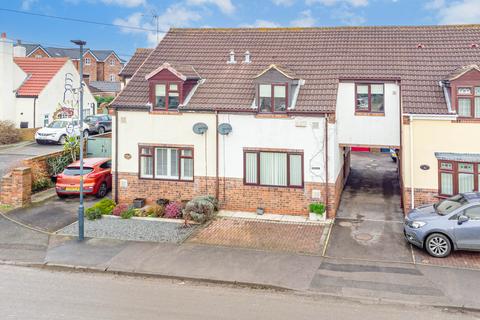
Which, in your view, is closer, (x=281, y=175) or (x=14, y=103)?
Answer: (x=281, y=175)

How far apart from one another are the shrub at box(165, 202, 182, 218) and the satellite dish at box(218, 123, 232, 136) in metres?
3.22

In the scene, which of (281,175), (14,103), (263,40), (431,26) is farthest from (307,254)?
(14,103)

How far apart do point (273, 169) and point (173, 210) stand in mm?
4058

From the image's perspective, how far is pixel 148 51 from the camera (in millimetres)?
25453

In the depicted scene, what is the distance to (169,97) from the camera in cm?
1836

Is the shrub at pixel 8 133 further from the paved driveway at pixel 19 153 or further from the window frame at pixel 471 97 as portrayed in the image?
the window frame at pixel 471 97

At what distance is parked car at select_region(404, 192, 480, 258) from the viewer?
1279 cm

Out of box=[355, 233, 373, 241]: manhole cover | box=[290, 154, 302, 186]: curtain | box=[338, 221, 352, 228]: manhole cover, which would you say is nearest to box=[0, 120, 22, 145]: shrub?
box=[290, 154, 302, 186]: curtain

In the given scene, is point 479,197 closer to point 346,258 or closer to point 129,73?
point 346,258

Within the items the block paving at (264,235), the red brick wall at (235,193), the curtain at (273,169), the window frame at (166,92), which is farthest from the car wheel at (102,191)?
the curtain at (273,169)

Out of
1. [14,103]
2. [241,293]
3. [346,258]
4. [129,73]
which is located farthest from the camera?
[14,103]

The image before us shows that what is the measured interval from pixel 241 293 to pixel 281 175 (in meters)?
7.28

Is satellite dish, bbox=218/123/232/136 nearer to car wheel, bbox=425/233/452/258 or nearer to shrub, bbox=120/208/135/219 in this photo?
shrub, bbox=120/208/135/219

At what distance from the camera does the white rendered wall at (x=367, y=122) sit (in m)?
18.4
